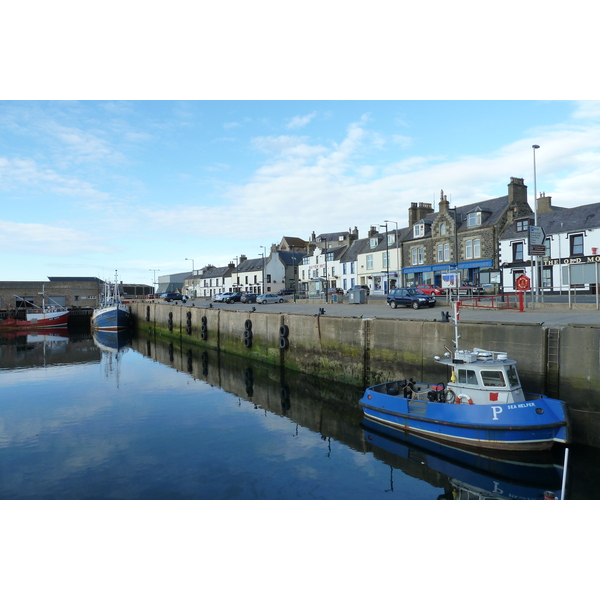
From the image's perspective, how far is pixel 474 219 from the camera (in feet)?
139

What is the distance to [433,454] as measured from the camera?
12.9 m

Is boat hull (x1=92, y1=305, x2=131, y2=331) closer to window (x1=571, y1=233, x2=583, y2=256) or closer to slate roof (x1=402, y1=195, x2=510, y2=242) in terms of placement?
slate roof (x1=402, y1=195, x2=510, y2=242)

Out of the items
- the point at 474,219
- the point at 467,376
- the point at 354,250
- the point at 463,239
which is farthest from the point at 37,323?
the point at 467,376

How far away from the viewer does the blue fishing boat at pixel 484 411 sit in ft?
39.0

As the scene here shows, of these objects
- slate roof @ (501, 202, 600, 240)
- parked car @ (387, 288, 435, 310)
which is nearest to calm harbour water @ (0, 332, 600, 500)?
parked car @ (387, 288, 435, 310)

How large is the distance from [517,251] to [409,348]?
82.0 feet

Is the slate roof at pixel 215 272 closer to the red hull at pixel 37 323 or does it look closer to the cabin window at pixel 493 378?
the red hull at pixel 37 323

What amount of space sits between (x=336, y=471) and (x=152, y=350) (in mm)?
30077

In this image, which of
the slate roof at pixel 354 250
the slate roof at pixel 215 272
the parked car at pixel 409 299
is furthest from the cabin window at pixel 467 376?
the slate roof at pixel 215 272

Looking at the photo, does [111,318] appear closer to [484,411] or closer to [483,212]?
[483,212]

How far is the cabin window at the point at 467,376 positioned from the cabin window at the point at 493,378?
28 cm

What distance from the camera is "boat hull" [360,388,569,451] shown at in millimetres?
11836

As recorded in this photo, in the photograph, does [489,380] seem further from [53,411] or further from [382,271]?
[382,271]

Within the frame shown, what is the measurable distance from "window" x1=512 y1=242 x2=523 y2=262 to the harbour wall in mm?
22925
